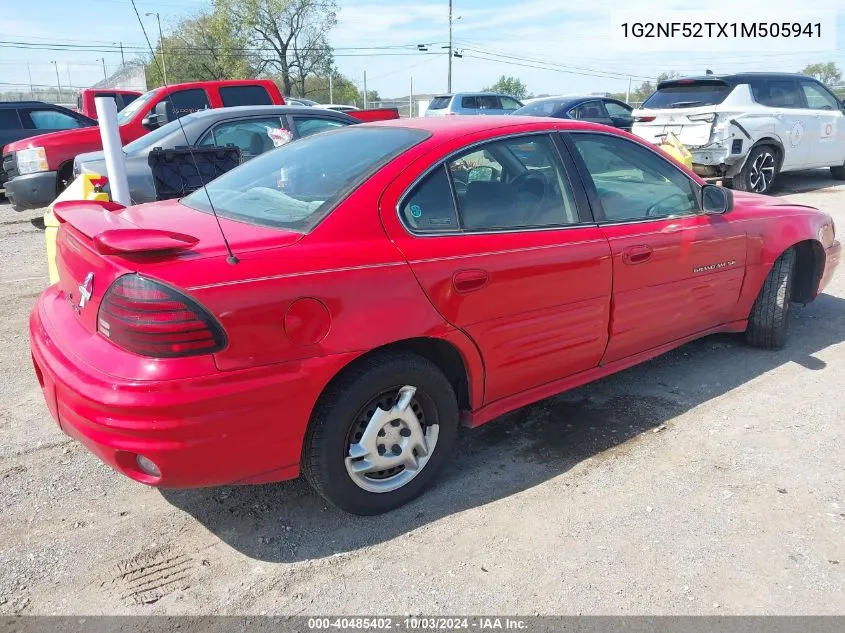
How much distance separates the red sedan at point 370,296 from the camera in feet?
7.36

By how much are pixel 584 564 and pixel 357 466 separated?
94 cm

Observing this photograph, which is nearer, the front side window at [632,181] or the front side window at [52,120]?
the front side window at [632,181]

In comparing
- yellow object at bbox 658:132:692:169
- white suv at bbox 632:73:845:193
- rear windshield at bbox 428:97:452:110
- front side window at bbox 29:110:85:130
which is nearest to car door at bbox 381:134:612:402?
yellow object at bbox 658:132:692:169

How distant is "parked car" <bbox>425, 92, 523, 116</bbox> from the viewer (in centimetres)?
2119

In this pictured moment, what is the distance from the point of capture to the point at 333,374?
2.45 m

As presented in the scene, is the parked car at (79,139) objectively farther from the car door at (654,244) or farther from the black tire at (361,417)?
the black tire at (361,417)

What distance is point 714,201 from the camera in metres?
3.79

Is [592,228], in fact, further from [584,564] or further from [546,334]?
[584,564]

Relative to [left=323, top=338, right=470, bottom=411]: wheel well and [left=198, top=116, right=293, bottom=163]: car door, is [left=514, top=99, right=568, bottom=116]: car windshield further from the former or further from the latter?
[left=323, top=338, right=470, bottom=411]: wheel well

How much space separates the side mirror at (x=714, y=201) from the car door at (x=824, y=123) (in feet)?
27.7

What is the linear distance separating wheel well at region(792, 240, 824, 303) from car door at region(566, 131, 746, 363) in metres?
0.94

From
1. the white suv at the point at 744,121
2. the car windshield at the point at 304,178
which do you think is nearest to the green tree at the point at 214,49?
the white suv at the point at 744,121

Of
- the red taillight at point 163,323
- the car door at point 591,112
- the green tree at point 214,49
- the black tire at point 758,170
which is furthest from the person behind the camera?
the green tree at point 214,49

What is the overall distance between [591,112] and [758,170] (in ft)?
14.7
